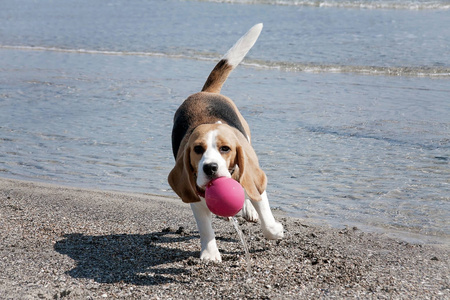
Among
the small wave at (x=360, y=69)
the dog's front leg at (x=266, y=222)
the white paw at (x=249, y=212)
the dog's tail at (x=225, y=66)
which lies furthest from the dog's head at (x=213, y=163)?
the small wave at (x=360, y=69)

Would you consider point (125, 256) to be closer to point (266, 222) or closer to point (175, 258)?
point (175, 258)

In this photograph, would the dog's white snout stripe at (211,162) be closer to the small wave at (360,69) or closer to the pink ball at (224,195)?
the pink ball at (224,195)

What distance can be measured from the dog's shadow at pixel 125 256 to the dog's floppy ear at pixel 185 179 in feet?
1.64

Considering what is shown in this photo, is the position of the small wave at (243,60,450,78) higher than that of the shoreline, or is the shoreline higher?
the shoreline

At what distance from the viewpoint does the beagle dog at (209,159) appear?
12.3ft

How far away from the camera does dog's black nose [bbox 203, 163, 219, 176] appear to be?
12.0 feet

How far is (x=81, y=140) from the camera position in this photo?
24.6ft

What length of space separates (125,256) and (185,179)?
78 cm

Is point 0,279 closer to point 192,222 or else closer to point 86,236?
point 86,236

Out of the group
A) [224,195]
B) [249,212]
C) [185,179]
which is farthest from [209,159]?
[249,212]

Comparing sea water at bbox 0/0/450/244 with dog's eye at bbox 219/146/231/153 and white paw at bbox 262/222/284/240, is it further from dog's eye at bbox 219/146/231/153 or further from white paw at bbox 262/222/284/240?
dog's eye at bbox 219/146/231/153

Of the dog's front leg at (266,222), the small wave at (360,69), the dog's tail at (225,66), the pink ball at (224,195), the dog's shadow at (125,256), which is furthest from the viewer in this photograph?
the small wave at (360,69)

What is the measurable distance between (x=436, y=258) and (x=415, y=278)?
451 millimetres

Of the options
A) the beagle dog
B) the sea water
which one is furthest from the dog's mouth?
the sea water
